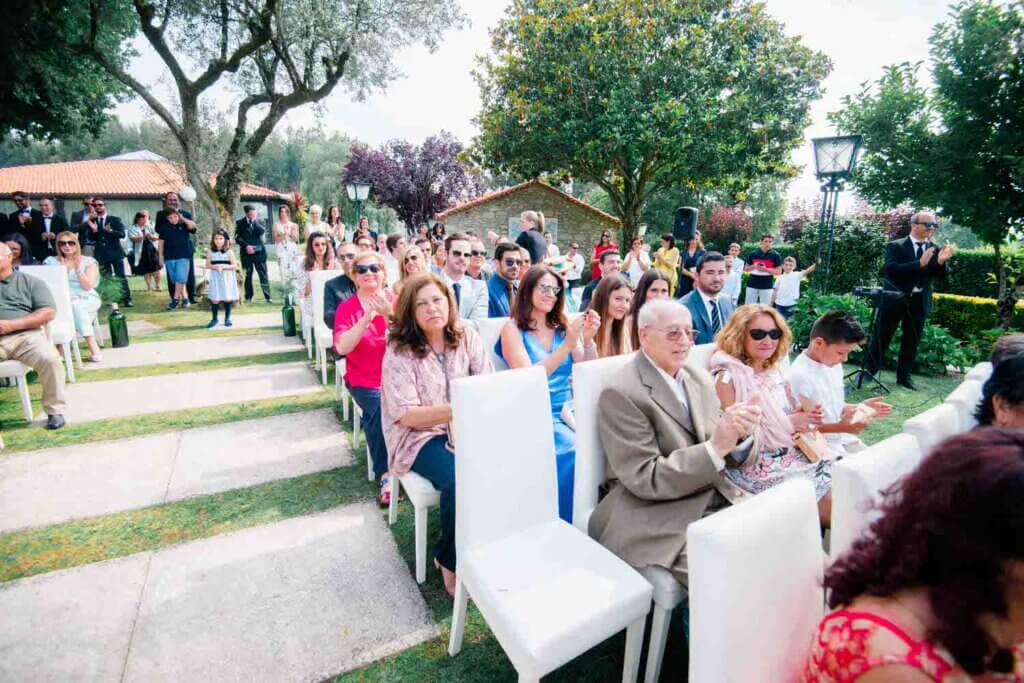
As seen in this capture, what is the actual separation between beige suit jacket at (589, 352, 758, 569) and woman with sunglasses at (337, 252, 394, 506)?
5.74ft

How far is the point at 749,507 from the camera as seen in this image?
124 cm

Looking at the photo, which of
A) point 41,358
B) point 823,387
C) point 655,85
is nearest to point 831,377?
point 823,387

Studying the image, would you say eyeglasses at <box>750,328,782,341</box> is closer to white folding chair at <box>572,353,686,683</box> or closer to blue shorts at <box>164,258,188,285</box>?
white folding chair at <box>572,353,686,683</box>

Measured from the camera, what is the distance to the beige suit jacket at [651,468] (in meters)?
1.86

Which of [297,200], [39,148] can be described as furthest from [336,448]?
[39,148]

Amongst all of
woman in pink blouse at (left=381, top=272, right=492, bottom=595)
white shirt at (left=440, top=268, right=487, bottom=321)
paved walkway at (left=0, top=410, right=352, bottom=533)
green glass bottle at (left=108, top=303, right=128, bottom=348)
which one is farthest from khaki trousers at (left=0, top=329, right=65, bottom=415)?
woman in pink blouse at (left=381, top=272, right=492, bottom=595)

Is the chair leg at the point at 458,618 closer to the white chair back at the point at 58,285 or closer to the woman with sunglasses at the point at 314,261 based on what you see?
the woman with sunglasses at the point at 314,261

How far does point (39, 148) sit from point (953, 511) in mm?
60325

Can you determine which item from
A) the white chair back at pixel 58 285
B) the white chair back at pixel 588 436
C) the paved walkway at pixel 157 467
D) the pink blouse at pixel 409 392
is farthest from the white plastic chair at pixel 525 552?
the white chair back at pixel 58 285

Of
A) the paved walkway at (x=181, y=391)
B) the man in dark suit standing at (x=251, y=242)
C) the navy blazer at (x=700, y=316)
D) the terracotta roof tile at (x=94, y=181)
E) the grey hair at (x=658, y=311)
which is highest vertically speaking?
the terracotta roof tile at (x=94, y=181)

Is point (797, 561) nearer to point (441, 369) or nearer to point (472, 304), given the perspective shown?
point (441, 369)

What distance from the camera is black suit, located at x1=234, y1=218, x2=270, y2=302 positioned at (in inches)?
408

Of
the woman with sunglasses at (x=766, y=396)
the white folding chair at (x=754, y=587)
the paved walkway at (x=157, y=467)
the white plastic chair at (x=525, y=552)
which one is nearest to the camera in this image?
the white folding chair at (x=754, y=587)

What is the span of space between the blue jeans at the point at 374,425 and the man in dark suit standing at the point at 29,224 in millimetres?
9402
